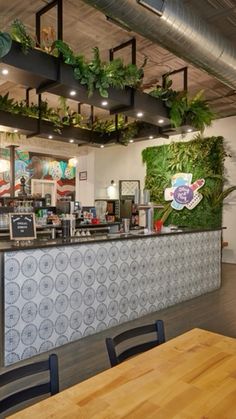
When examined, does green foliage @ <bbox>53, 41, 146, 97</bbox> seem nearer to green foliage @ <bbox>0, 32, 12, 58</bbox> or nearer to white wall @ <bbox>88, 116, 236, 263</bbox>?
green foliage @ <bbox>0, 32, 12, 58</bbox>

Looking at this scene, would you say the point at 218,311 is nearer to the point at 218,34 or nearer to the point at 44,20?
the point at 218,34

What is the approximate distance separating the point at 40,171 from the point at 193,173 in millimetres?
4988

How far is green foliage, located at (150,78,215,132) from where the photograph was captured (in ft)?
16.1

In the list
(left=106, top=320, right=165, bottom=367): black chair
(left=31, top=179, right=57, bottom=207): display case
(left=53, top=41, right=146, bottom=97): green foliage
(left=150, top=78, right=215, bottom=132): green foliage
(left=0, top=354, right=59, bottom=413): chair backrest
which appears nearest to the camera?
(left=0, top=354, right=59, bottom=413): chair backrest

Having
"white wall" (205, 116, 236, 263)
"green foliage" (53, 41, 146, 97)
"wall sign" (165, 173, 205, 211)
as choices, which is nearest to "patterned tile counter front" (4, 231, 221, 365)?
"green foliage" (53, 41, 146, 97)

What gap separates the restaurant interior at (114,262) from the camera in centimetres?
132

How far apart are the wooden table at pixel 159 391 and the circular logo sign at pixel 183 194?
25.9 feet

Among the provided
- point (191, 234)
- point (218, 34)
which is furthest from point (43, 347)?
point (218, 34)

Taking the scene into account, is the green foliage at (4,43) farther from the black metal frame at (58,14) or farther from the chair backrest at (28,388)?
the chair backrest at (28,388)

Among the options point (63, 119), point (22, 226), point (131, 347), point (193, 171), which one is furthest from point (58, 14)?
point (193, 171)

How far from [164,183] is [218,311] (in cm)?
566

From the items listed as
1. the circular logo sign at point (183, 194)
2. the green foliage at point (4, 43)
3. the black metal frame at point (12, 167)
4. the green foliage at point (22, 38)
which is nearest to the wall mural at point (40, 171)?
the black metal frame at point (12, 167)

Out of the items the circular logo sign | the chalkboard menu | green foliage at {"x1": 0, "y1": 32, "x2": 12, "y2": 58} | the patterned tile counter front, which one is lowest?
the patterned tile counter front

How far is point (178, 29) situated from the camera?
10.8 feet
